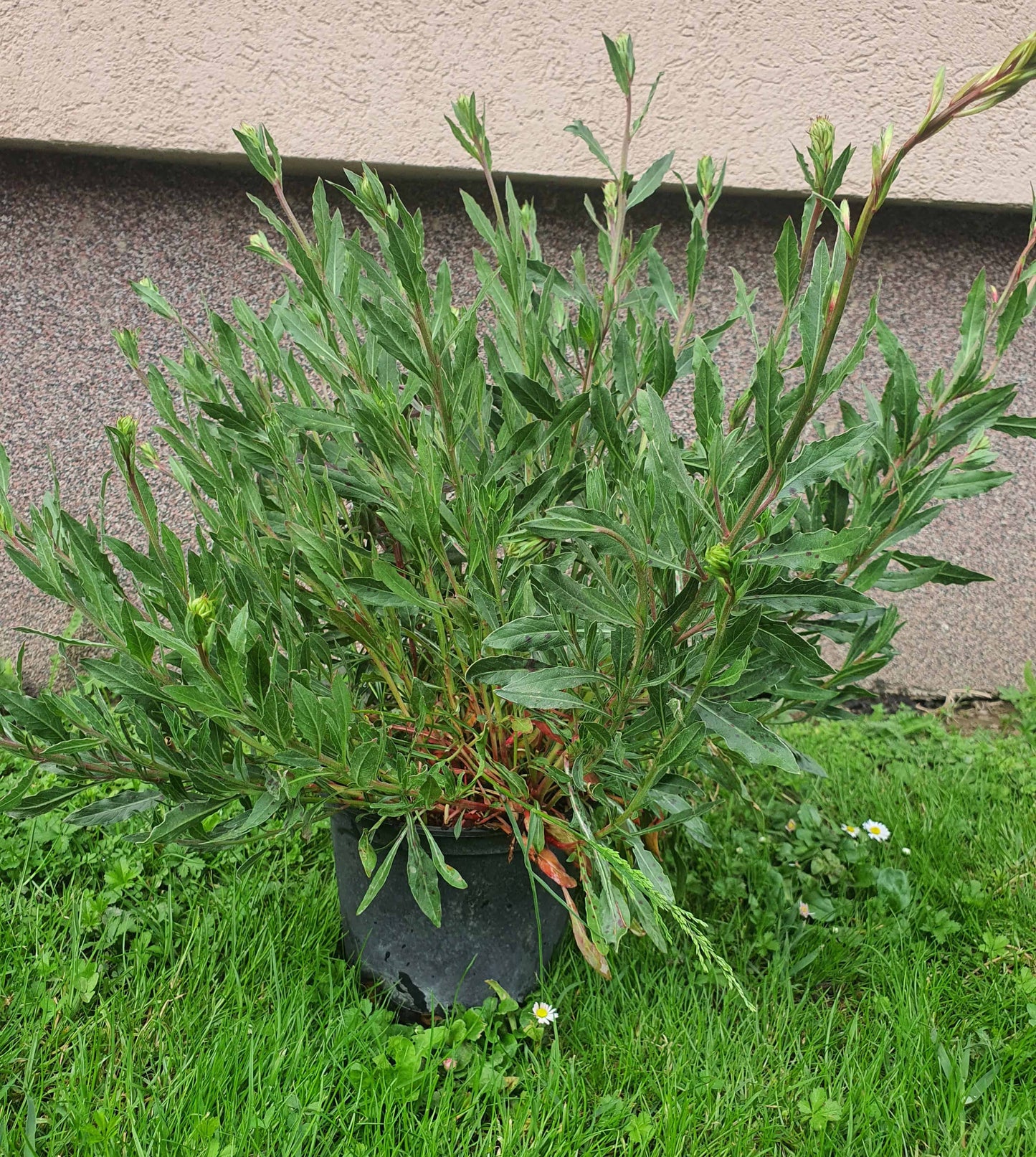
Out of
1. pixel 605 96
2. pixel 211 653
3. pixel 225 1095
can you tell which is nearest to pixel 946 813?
pixel 225 1095

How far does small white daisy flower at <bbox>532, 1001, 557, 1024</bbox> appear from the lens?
1544 millimetres

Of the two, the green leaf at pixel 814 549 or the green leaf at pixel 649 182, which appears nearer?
the green leaf at pixel 814 549

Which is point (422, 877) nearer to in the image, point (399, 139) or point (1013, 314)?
point (1013, 314)

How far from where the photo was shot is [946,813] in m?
2.13

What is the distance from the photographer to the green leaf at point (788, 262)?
1.00 m

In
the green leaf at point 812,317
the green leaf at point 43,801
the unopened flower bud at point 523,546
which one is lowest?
the green leaf at point 43,801

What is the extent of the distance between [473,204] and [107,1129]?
1.39 m

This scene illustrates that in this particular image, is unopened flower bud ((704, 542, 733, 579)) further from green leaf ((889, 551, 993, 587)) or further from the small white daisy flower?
the small white daisy flower

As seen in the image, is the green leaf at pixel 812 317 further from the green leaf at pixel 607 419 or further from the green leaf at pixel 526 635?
the green leaf at pixel 526 635

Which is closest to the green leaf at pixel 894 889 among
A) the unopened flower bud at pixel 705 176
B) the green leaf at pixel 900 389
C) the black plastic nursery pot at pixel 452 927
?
the black plastic nursery pot at pixel 452 927

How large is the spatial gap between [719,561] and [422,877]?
672 millimetres

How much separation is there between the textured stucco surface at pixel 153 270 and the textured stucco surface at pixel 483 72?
0.13 metres

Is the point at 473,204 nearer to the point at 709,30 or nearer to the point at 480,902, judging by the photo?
the point at 480,902

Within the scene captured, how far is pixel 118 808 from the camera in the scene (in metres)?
1.37
